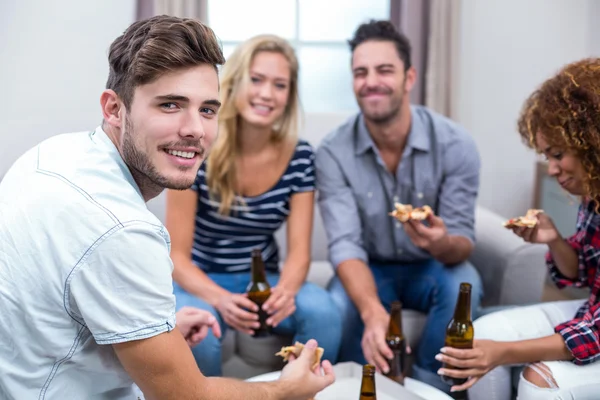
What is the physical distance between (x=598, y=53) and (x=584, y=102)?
1.94 metres

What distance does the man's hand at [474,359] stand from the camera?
1.44 metres

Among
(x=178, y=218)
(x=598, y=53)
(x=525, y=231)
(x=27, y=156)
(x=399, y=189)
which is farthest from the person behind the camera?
(x=598, y=53)

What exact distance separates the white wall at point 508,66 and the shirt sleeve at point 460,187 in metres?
1.19

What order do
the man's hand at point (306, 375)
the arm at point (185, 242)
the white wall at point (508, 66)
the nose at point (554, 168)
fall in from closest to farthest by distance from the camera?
the man's hand at point (306, 375), the nose at point (554, 168), the arm at point (185, 242), the white wall at point (508, 66)

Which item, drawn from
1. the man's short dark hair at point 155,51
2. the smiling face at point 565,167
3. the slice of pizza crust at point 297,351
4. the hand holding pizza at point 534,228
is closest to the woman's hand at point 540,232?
the hand holding pizza at point 534,228

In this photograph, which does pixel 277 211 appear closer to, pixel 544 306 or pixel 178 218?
pixel 178 218

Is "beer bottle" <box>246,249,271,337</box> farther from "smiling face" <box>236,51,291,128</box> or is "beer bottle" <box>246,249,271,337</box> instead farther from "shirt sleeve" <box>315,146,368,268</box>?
"smiling face" <box>236,51,291,128</box>

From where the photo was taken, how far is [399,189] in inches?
84.7

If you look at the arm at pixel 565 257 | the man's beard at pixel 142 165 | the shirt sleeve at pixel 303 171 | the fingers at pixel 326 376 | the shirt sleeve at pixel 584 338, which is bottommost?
the fingers at pixel 326 376

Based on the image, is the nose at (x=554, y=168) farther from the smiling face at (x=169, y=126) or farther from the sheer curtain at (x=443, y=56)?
the sheer curtain at (x=443, y=56)

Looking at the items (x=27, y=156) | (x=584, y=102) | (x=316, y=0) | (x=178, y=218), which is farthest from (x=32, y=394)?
(x=316, y=0)

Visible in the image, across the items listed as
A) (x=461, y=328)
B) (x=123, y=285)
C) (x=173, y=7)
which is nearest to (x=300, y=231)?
(x=461, y=328)

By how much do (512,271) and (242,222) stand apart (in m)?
0.84

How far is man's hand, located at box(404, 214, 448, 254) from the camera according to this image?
186 cm
